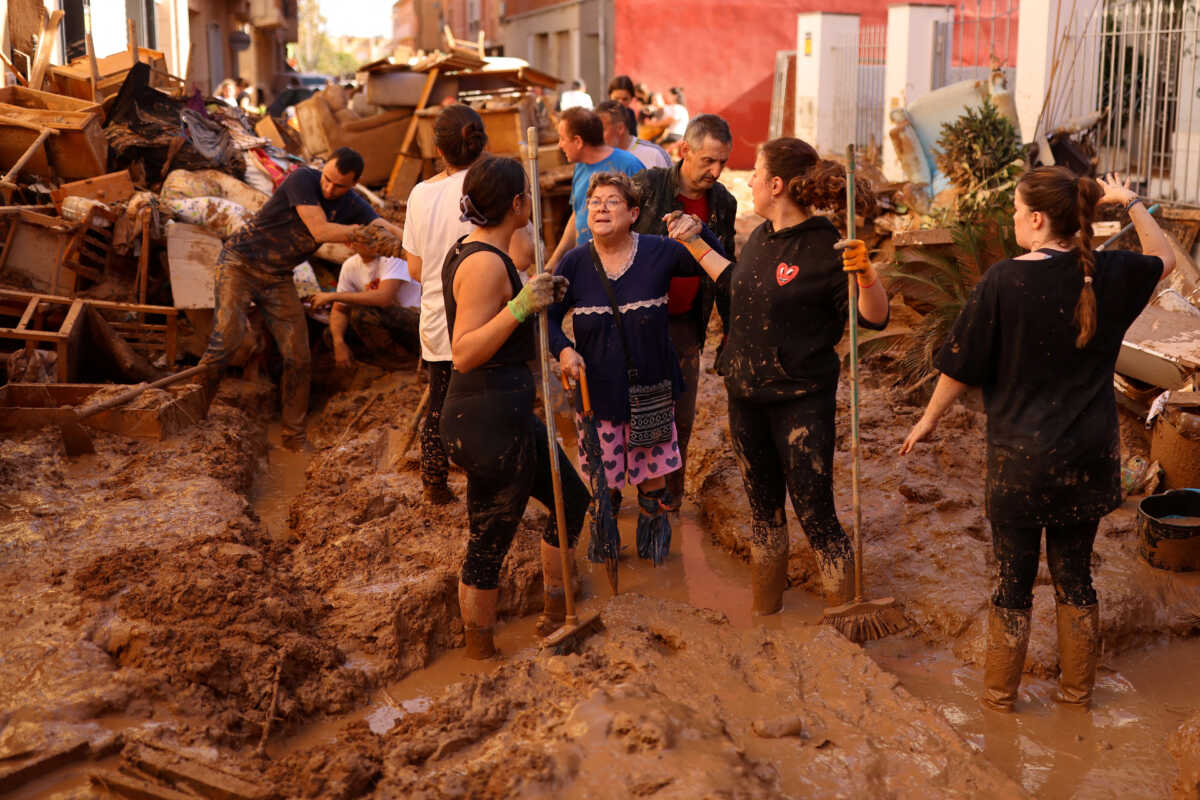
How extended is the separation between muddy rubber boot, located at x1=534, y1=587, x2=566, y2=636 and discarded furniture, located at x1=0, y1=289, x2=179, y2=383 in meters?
4.29

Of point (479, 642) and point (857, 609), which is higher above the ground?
point (857, 609)

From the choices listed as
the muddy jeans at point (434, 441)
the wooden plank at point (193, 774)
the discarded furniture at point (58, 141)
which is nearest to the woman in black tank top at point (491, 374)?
the wooden plank at point (193, 774)

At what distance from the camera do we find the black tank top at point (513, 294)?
13.7 ft

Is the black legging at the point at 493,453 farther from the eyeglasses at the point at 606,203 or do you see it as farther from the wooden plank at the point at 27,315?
the wooden plank at the point at 27,315

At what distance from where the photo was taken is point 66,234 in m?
8.32

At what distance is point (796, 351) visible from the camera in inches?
176

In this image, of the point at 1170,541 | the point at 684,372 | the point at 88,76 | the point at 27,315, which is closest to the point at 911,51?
the point at 88,76

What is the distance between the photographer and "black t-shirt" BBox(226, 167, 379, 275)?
741 centimetres

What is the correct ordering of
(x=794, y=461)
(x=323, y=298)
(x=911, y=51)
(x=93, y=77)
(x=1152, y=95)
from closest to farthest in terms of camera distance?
(x=794, y=461) → (x=323, y=298) → (x=1152, y=95) → (x=93, y=77) → (x=911, y=51)

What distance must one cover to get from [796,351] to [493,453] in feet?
4.14

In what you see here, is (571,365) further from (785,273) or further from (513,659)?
(513,659)

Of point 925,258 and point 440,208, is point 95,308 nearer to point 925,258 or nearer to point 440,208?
point 440,208

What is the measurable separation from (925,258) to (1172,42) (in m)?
3.68

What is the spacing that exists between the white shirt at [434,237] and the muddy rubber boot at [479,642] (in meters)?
1.60
